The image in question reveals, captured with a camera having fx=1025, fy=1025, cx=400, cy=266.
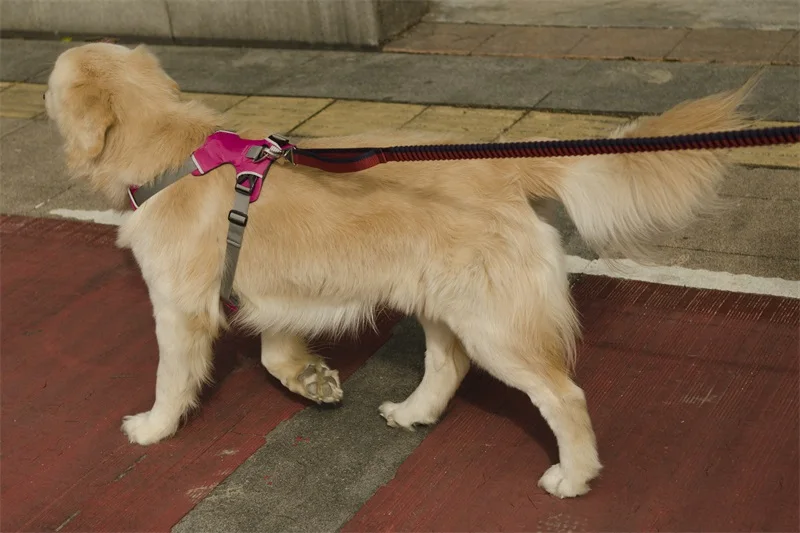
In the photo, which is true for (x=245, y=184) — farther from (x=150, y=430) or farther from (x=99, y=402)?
(x=99, y=402)

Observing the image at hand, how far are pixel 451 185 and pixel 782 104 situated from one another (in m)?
3.84

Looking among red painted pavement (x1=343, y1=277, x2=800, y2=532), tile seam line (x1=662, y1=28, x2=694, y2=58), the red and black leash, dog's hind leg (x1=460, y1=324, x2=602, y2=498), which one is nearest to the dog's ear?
the red and black leash

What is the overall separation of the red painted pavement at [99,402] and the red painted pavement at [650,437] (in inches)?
32.5

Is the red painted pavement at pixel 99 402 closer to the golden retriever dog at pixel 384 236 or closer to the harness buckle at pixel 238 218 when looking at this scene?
the golden retriever dog at pixel 384 236

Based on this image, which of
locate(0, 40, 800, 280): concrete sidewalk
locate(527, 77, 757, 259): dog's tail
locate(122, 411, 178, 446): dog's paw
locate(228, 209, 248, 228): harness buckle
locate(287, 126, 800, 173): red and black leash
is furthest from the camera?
locate(0, 40, 800, 280): concrete sidewalk

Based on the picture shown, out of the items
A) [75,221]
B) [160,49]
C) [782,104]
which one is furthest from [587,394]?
[160,49]

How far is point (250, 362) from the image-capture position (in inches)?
205

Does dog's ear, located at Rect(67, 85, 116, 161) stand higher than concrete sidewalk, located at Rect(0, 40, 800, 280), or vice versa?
dog's ear, located at Rect(67, 85, 116, 161)

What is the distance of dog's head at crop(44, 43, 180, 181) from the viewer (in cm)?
429

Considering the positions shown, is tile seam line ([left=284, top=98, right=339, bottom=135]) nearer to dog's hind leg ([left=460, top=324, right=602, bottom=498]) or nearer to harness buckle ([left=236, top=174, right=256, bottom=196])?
harness buckle ([left=236, top=174, right=256, bottom=196])

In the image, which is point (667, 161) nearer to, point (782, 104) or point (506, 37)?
point (782, 104)

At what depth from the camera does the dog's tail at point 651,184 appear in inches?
145

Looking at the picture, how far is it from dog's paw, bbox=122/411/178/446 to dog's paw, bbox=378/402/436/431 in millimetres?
965

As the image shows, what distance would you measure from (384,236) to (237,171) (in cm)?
72
